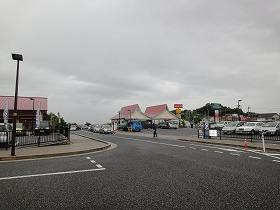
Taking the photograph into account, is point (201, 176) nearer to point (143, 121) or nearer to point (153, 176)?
point (153, 176)

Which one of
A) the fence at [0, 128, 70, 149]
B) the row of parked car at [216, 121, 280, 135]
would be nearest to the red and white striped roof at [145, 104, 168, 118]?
the row of parked car at [216, 121, 280, 135]

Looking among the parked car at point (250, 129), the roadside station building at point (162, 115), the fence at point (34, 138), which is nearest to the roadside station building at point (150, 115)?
the roadside station building at point (162, 115)

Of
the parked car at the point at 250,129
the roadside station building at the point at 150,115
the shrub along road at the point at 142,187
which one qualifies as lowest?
the shrub along road at the point at 142,187

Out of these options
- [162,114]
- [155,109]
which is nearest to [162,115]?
[162,114]

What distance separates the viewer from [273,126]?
3691 cm

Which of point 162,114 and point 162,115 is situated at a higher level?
point 162,114

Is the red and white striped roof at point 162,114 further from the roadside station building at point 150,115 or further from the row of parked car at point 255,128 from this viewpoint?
the row of parked car at point 255,128

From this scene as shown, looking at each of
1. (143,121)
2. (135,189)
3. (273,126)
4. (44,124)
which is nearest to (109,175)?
(135,189)

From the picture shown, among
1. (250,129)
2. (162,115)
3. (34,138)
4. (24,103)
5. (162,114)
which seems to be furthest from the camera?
(162,114)

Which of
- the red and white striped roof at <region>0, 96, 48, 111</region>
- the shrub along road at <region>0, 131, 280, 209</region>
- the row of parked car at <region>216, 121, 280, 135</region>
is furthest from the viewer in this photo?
the red and white striped roof at <region>0, 96, 48, 111</region>

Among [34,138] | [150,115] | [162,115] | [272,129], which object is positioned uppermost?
[150,115]

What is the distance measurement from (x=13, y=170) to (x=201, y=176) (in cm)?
672

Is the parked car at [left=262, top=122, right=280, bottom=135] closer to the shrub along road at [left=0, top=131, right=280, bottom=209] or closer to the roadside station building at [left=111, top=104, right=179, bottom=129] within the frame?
the shrub along road at [left=0, top=131, right=280, bottom=209]

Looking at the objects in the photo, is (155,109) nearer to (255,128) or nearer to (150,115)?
(150,115)
